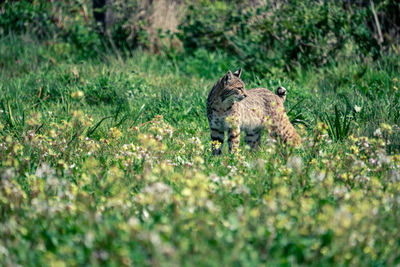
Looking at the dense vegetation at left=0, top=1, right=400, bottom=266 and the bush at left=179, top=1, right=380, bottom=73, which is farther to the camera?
the bush at left=179, top=1, right=380, bottom=73

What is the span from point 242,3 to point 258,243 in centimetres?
812

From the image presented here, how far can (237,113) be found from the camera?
570 cm

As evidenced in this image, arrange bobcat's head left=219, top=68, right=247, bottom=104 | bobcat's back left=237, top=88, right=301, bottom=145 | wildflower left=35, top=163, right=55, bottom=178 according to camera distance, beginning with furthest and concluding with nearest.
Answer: bobcat's back left=237, top=88, right=301, bottom=145 → bobcat's head left=219, top=68, right=247, bottom=104 → wildflower left=35, top=163, right=55, bottom=178

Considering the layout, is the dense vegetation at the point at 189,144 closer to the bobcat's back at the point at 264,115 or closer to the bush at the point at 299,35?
the bush at the point at 299,35

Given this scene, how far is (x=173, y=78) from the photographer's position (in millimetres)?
8719

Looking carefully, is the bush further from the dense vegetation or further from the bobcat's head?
the bobcat's head


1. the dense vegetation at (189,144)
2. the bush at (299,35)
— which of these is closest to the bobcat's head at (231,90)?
the dense vegetation at (189,144)

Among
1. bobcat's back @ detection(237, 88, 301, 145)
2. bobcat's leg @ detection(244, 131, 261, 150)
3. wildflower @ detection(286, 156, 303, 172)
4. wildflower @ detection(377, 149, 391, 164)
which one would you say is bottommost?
bobcat's leg @ detection(244, 131, 261, 150)

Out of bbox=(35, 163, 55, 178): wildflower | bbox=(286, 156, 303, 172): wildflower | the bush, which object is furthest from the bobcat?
the bush

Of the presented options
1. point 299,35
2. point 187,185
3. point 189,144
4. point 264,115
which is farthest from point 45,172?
point 299,35

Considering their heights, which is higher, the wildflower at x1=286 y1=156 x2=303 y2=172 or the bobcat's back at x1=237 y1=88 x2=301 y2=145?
the wildflower at x1=286 y1=156 x2=303 y2=172

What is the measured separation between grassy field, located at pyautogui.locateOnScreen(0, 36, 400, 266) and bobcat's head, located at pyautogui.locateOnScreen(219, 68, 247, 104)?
66cm

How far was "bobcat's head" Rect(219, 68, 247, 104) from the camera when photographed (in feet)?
18.5

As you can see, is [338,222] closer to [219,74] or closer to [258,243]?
[258,243]
